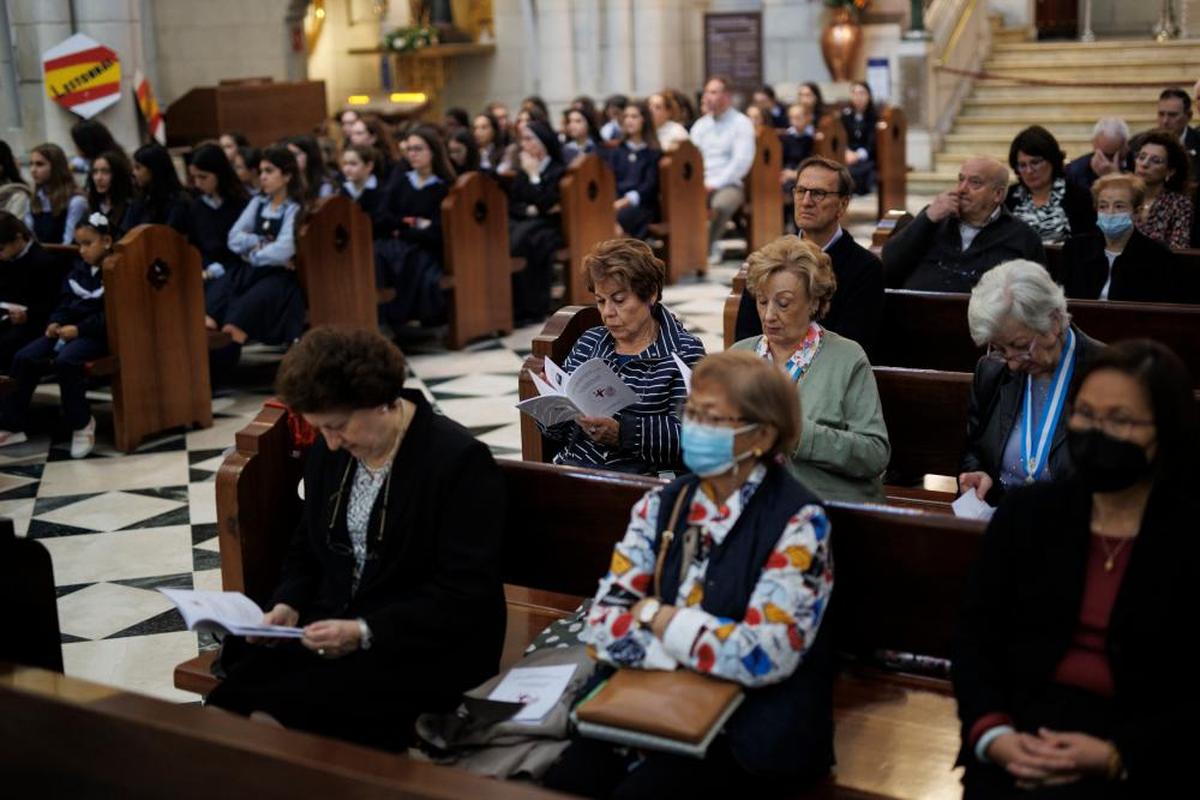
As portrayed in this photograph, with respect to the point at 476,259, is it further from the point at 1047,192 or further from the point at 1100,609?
the point at 1100,609

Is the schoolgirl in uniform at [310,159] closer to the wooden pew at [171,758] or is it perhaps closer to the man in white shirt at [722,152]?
the man in white shirt at [722,152]

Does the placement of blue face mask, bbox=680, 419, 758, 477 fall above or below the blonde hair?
below

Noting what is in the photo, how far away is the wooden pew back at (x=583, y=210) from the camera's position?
981 centimetres

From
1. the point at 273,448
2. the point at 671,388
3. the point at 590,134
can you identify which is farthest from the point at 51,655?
the point at 590,134

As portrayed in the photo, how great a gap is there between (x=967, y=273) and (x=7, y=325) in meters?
4.34

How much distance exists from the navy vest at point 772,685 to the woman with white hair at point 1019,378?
3.01 feet

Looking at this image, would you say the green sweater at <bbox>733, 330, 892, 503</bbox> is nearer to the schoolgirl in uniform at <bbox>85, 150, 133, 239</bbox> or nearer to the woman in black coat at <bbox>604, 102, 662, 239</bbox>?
the schoolgirl in uniform at <bbox>85, 150, 133, 239</bbox>

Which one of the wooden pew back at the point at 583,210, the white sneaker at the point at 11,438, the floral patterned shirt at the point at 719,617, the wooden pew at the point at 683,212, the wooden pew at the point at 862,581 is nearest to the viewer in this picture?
the floral patterned shirt at the point at 719,617

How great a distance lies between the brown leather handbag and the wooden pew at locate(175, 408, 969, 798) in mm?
318

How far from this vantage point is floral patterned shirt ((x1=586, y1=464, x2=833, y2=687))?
258 centimetres

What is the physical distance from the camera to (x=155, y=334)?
22.8ft

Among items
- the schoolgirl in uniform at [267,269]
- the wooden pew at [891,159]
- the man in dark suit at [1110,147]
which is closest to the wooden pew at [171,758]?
the schoolgirl in uniform at [267,269]

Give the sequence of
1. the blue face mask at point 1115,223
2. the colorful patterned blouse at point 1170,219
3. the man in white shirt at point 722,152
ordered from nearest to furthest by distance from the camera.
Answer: the blue face mask at point 1115,223 → the colorful patterned blouse at point 1170,219 → the man in white shirt at point 722,152

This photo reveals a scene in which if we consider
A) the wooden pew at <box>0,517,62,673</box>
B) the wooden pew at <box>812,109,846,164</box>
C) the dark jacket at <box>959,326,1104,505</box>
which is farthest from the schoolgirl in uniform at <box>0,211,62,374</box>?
the wooden pew at <box>812,109,846,164</box>
